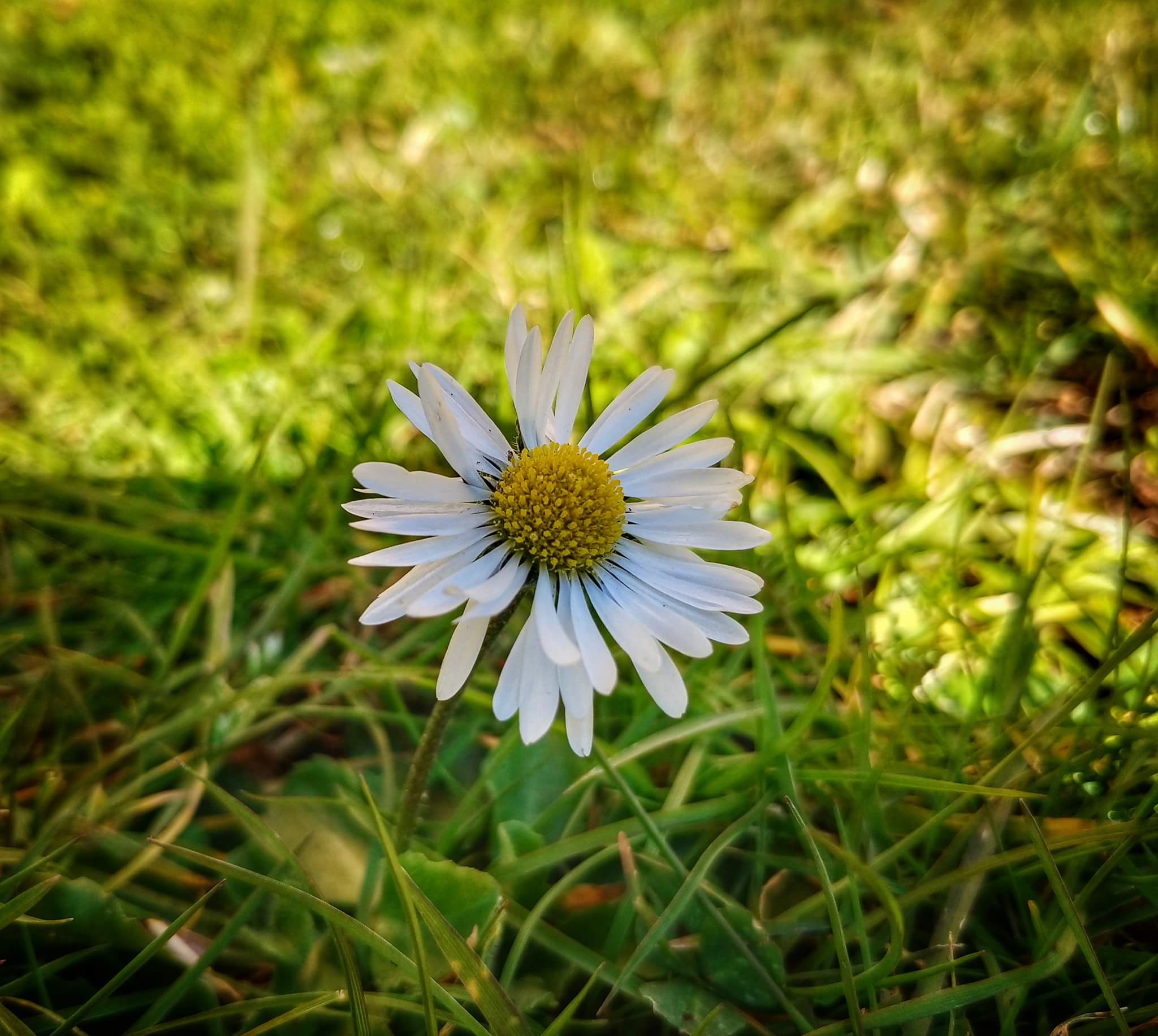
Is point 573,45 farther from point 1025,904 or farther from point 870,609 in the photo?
point 1025,904

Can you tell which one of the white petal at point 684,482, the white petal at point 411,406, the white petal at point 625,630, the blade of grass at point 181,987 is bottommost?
the blade of grass at point 181,987

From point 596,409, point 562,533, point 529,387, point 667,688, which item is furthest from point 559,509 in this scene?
point 596,409

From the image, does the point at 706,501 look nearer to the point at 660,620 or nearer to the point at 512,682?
the point at 660,620

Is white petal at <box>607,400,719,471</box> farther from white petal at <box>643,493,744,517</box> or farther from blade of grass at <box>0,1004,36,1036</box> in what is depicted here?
blade of grass at <box>0,1004,36,1036</box>

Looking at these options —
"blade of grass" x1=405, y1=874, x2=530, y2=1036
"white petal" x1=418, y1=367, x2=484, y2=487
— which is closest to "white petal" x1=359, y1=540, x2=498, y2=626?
"white petal" x1=418, y1=367, x2=484, y2=487

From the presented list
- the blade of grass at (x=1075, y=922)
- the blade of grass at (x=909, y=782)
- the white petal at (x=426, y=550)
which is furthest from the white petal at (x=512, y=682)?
the blade of grass at (x=1075, y=922)

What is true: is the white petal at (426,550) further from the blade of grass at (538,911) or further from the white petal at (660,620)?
the blade of grass at (538,911)

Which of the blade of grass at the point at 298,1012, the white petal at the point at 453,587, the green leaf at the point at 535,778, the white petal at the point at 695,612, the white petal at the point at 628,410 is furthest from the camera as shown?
the green leaf at the point at 535,778
